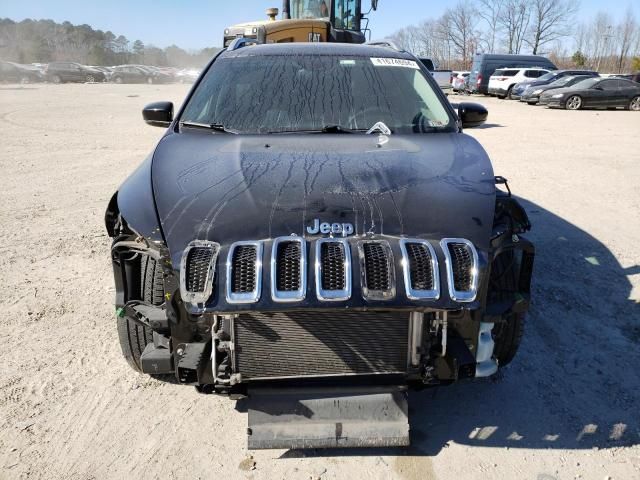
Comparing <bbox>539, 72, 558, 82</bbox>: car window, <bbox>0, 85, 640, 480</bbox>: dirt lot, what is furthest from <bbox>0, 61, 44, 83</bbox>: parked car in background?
<bbox>0, 85, 640, 480</bbox>: dirt lot

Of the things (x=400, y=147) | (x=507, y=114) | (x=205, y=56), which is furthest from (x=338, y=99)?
(x=205, y=56)

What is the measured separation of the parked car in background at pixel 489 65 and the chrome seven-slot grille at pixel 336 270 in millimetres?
26818

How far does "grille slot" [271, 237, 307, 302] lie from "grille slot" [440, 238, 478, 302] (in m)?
0.58

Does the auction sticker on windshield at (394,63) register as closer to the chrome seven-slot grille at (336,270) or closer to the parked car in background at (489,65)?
the chrome seven-slot grille at (336,270)

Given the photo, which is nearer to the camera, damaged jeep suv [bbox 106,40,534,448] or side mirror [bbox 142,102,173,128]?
damaged jeep suv [bbox 106,40,534,448]

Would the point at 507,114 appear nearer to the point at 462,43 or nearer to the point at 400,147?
the point at 400,147

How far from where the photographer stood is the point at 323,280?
194 cm

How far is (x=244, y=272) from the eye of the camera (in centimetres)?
196

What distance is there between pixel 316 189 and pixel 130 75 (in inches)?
1715

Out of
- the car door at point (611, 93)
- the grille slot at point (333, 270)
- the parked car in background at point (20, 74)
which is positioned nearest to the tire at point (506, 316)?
the grille slot at point (333, 270)

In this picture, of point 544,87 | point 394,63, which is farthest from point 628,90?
point 394,63

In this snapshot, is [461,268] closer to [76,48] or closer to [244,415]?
[244,415]

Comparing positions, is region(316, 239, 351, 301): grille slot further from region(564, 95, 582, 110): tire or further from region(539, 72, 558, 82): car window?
region(539, 72, 558, 82): car window

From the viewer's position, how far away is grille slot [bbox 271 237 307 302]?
1899mm
